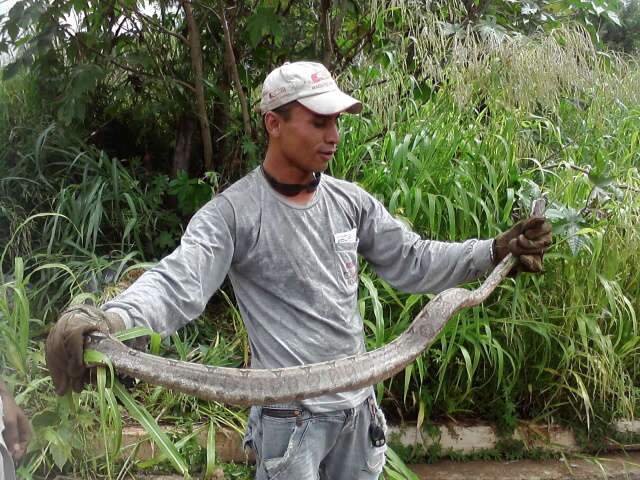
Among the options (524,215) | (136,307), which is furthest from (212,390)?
(524,215)

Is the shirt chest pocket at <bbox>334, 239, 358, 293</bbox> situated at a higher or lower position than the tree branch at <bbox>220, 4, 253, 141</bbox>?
lower

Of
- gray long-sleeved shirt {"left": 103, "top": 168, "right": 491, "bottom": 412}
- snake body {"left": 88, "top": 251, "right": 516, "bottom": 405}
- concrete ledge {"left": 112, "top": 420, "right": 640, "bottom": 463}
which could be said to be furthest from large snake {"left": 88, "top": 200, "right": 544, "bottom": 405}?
concrete ledge {"left": 112, "top": 420, "right": 640, "bottom": 463}

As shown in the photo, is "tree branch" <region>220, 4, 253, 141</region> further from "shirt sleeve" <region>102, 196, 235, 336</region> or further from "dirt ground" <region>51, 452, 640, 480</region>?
"shirt sleeve" <region>102, 196, 235, 336</region>

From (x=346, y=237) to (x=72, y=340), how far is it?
95cm

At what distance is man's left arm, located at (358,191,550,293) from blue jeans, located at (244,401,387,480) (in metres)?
0.45

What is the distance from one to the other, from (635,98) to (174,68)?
307cm

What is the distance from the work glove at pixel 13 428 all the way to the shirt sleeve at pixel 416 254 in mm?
1224

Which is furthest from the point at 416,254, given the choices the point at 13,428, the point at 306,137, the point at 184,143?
the point at 184,143

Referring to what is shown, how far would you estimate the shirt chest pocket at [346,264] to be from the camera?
7.52 ft

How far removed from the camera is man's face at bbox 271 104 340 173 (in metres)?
2.18

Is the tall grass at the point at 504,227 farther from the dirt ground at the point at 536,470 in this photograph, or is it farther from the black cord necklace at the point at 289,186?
the black cord necklace at the point at 289,186

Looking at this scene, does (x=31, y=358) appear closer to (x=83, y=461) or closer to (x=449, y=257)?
(x=83, y=461)

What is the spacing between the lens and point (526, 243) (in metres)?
2.48

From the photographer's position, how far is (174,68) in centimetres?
513
